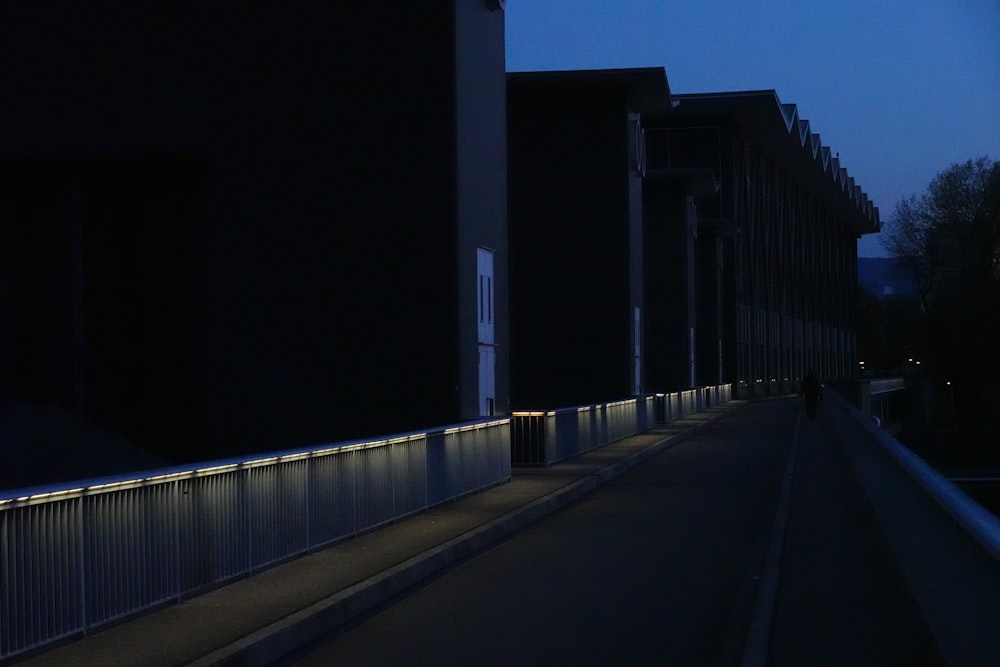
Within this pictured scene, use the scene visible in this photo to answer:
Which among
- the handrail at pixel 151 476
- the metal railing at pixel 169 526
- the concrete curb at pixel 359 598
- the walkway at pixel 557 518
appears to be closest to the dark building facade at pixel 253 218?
the walkway at pixel 557 518

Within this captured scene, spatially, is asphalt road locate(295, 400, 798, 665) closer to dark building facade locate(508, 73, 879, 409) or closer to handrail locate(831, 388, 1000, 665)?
handrail locate(831, 388, 1000, 665)

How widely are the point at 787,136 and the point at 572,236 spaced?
174ft

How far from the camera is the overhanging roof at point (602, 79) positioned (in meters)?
47.0

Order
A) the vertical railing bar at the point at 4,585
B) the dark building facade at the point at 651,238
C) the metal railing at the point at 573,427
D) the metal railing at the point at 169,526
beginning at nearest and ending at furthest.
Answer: the vertical railing bar at the point at 4,585 → the metal railing at the point at 169,526 → the metal railing at the point at 573,427 → the dark building facade at the point at 651,238

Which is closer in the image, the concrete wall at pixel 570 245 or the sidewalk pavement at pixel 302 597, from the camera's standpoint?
the sidewalk pavement at pixel 302 597

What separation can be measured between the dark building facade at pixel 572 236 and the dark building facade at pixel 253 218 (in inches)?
655

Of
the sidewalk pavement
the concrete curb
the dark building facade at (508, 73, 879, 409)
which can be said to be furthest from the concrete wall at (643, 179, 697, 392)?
the sidewalk pavement

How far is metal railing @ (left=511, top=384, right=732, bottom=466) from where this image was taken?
1031 inches

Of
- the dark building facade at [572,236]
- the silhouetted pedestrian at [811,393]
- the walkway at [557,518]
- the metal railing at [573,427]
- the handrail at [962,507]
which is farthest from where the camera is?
the dark building facade at [572,236]

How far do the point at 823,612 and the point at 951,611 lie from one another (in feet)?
8.67

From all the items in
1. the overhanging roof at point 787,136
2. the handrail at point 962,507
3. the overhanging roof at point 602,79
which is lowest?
the handrail at point 962,507

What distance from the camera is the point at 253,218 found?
2919 centimetres

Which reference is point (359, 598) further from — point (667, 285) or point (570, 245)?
point (667, 285)

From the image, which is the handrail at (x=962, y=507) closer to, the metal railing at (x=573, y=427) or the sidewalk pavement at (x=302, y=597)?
the sidewalk pavement at (x=302, y=597)
